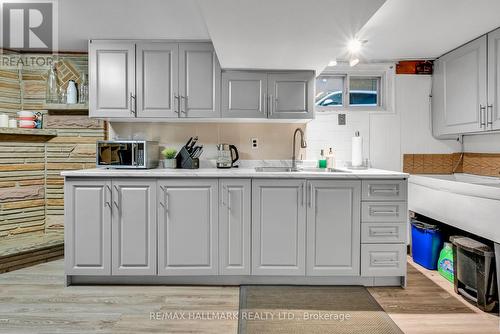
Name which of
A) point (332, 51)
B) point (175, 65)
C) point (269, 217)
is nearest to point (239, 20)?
point (332, 51)

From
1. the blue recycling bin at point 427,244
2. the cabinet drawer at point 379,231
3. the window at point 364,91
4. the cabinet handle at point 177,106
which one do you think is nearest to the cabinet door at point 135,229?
the cabinet handle at point 177,106

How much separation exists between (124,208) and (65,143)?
1.37 m

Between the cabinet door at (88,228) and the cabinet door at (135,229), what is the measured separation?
0.08 metres

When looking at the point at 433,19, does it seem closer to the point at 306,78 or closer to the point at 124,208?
the point at 306,78

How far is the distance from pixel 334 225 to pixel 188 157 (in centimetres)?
156

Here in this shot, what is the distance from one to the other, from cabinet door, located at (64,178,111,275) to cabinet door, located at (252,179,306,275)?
1.26 meters

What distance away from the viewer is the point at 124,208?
2674mm

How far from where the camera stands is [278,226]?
2676 millimetres

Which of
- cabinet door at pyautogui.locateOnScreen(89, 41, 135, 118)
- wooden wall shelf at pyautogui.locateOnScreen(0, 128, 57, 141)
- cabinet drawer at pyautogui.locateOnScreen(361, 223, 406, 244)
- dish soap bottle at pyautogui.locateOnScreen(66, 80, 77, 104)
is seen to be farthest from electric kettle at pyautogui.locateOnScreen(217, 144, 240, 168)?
wooden wall shelf at pyautogui.locateOnScreen(0, 128, 57, 141)

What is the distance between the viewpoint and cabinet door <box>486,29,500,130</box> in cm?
268

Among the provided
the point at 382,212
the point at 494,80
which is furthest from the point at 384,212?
the point at 494,80

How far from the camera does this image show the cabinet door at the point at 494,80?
106 inches

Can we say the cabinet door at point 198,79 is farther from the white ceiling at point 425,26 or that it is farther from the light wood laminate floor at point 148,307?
the light wood laminate floor at point 148,307

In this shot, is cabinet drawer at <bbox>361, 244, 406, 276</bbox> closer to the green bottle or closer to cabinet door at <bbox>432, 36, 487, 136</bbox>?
the green bottle
